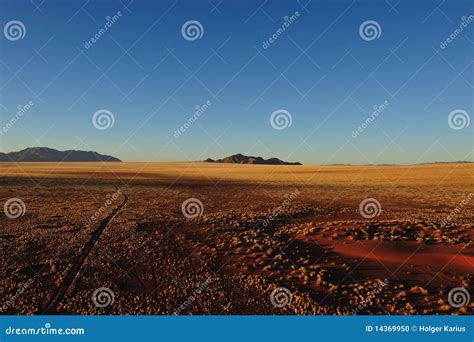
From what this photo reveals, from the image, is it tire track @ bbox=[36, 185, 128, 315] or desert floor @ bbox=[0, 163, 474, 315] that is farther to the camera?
desert floor @ bbox=[0, 163, 474, 315]

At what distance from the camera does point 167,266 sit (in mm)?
10234

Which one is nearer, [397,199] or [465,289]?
[465,289]

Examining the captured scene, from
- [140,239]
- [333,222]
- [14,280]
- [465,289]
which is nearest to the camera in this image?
[465,289]

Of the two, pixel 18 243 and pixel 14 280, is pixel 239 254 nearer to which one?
pixel 14 280

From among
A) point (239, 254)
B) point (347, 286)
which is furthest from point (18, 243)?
point (347, 286)

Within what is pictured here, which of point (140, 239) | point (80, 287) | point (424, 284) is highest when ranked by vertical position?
point (424, 284)

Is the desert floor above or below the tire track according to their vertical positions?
above

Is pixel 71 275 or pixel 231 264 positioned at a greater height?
pixel 231 264

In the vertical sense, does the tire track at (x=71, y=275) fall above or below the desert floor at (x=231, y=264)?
below

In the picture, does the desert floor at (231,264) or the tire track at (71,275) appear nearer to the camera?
the tire track at (71,275)

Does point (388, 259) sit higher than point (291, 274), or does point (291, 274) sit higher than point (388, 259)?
point (388, 259)

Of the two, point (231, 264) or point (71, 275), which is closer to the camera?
point (71, 275)

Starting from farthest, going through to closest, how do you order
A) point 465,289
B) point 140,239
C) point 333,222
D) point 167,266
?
point 333,222 < point 140,239 < point 167,266 < point 465,289

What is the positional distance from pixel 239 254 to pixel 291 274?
244 cm
